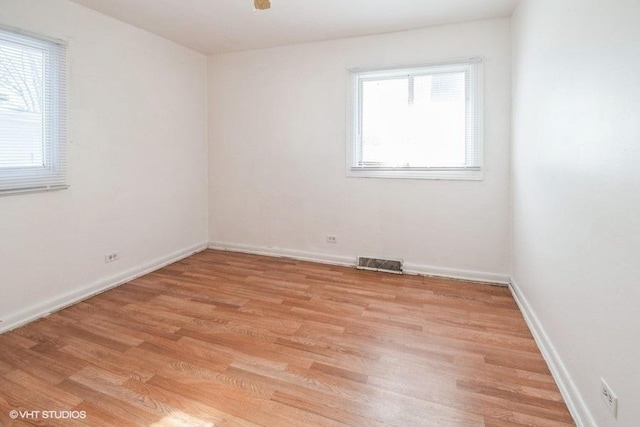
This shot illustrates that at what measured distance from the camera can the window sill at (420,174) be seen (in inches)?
136

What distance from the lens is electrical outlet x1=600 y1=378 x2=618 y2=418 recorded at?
1.31 meters

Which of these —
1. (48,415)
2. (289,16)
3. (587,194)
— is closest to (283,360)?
(48,415)

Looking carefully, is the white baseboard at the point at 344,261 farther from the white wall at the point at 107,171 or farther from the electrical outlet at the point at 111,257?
the electrical outlet at the point at 111,257

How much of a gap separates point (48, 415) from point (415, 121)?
12.1 ft

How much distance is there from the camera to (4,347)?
2.25m

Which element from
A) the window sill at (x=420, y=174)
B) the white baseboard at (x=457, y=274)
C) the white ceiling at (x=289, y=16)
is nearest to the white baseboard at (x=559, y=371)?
the white baseboard at (x=457, y=274)

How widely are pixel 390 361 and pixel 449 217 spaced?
77.4 inches

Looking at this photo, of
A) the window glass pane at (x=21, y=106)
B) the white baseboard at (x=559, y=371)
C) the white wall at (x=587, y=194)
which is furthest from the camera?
the window glass pane at (x=21, y=106)

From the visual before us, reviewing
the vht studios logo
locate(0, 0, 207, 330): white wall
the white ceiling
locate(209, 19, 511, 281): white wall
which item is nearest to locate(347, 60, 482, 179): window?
locate(209, 19, 511, 281): white wall

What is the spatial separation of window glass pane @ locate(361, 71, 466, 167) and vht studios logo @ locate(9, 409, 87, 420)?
3.23m

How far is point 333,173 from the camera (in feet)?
13.2

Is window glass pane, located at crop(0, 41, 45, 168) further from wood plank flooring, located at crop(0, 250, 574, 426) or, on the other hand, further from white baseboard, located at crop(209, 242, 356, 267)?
white baseboard, located at crop(209, 242, 356, 267)

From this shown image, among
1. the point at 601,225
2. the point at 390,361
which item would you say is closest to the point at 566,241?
the point at 601,225

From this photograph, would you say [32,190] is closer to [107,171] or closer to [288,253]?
[107,171]
